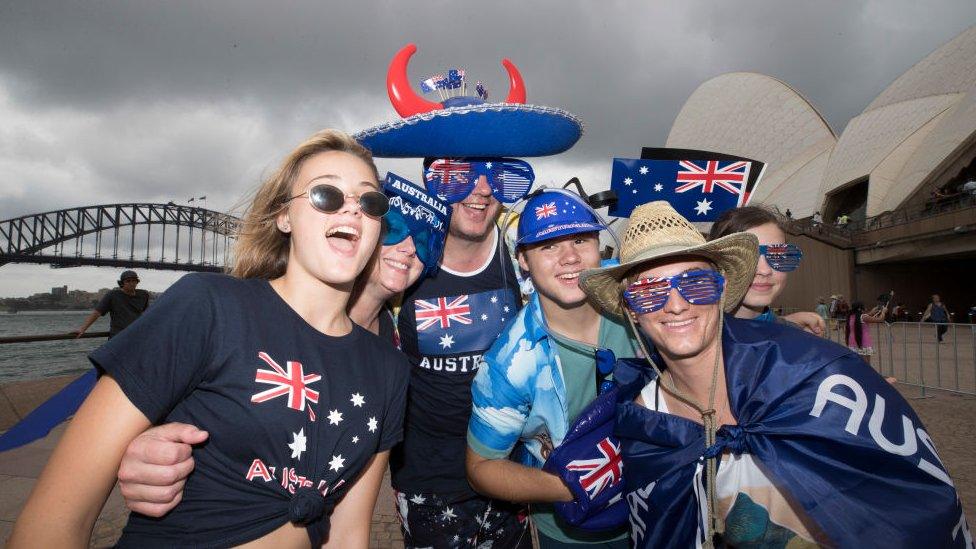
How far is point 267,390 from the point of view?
1567 mm

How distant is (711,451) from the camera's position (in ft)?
6.06

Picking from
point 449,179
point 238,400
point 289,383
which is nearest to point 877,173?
point 449,179

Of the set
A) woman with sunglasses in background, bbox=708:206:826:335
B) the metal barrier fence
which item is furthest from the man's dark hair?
the metal barrier fence

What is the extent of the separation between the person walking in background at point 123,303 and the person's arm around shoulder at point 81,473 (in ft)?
28.5

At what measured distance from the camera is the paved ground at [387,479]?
3934 mm

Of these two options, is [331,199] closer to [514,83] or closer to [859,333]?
[514,83]

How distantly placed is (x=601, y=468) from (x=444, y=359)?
3.77ft

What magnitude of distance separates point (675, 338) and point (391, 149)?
1861 millimetres

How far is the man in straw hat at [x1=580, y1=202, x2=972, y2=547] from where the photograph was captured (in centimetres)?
160

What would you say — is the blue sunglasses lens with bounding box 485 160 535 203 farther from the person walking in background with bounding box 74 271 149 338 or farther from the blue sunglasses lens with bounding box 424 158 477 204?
the person walking in background with bounding box 74 271 149 338

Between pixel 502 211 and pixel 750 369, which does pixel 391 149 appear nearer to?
pixel 502 211

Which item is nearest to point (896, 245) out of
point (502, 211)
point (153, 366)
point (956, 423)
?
point (956, 423)

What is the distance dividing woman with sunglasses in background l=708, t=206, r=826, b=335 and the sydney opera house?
2857 cm

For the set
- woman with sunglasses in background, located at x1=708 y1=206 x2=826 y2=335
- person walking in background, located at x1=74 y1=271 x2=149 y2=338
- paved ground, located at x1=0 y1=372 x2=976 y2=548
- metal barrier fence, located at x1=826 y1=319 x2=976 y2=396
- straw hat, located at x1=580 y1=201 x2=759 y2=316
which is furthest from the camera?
metal barrier fence, located at x1=826 y1=319 x2=976 y2=396
